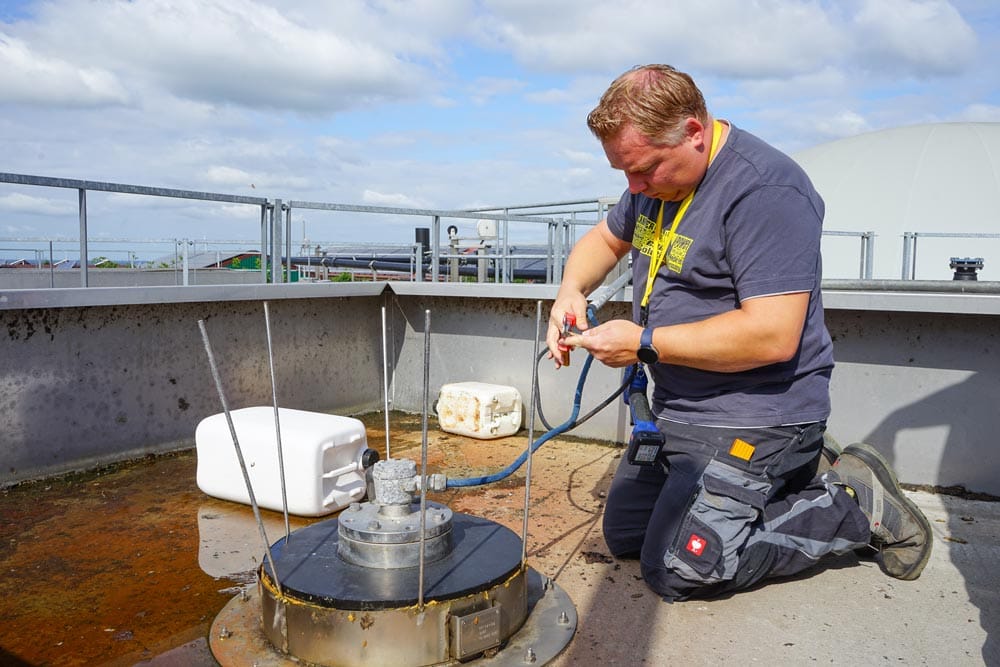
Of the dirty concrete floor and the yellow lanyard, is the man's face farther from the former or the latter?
the dirty concrete floor

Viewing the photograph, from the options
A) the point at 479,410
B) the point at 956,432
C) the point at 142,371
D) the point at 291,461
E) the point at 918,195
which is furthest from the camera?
the point at 918,195

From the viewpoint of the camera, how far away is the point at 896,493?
245 cm

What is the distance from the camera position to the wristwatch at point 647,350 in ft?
6.72

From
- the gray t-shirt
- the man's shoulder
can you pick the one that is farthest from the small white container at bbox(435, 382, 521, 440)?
the man's shoulder

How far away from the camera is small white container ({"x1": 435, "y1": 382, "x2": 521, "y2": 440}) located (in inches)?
161

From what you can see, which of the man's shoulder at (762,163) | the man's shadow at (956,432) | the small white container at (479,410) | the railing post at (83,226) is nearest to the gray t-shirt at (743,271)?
the man's shoulder at (762,163)

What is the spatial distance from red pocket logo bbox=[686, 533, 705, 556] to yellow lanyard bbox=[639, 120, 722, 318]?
26.1 inches

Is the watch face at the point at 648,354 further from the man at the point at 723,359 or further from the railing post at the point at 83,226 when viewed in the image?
the railing post at the point at 83,226

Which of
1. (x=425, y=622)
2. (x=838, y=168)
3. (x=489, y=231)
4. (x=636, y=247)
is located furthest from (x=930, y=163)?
(x=425, y=622)

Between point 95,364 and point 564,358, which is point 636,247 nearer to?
point 564,358

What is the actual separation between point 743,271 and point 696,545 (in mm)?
753

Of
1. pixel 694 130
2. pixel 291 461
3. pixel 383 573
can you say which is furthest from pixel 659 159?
pixel 291 461

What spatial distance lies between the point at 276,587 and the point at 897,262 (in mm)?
17238

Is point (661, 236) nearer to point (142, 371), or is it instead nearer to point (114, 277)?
point (142, 371)
